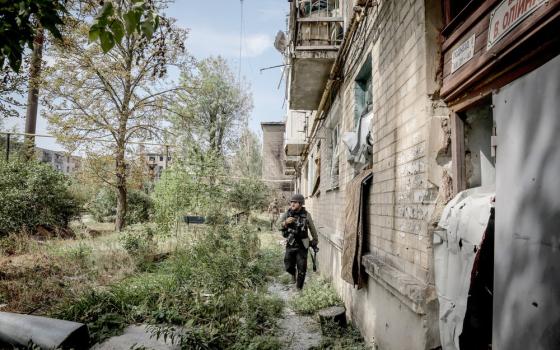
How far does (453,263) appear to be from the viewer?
2043 millimetres

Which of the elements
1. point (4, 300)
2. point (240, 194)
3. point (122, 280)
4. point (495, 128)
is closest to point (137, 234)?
point (122, 280)

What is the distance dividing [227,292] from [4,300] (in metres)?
3.50

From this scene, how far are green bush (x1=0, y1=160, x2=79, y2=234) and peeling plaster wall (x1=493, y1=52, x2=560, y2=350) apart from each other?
38.1 ft

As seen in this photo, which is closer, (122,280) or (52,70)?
(122,280)

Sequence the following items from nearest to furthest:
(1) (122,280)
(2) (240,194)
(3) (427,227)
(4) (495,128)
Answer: (4) (495,128), (3) (427,227), (1) (122,280), (2) (240,194)

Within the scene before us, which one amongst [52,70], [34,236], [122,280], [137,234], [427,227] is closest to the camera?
[427,227]

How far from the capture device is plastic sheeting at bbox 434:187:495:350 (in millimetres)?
1874

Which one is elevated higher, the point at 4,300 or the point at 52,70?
the point at 52,70

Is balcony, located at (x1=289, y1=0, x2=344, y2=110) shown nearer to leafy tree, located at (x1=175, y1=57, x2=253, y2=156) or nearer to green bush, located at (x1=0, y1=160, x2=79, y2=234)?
green bush, located at (x1=0, y1=160, x2=79, y2=234)

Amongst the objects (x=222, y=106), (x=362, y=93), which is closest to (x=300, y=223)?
(x=362, y=93)

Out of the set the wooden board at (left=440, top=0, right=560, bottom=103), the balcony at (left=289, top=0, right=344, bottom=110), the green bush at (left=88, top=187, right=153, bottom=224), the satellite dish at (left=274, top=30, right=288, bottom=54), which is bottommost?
the green bush at (left=88, top=187, right=153, bottom=224)

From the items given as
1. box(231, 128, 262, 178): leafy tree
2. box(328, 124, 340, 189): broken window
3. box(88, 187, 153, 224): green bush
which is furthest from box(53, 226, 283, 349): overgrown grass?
box(231, 128, 262, 178): leafy tree

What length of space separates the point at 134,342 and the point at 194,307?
3.02 ft

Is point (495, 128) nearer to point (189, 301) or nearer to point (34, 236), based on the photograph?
point (189, 301)
